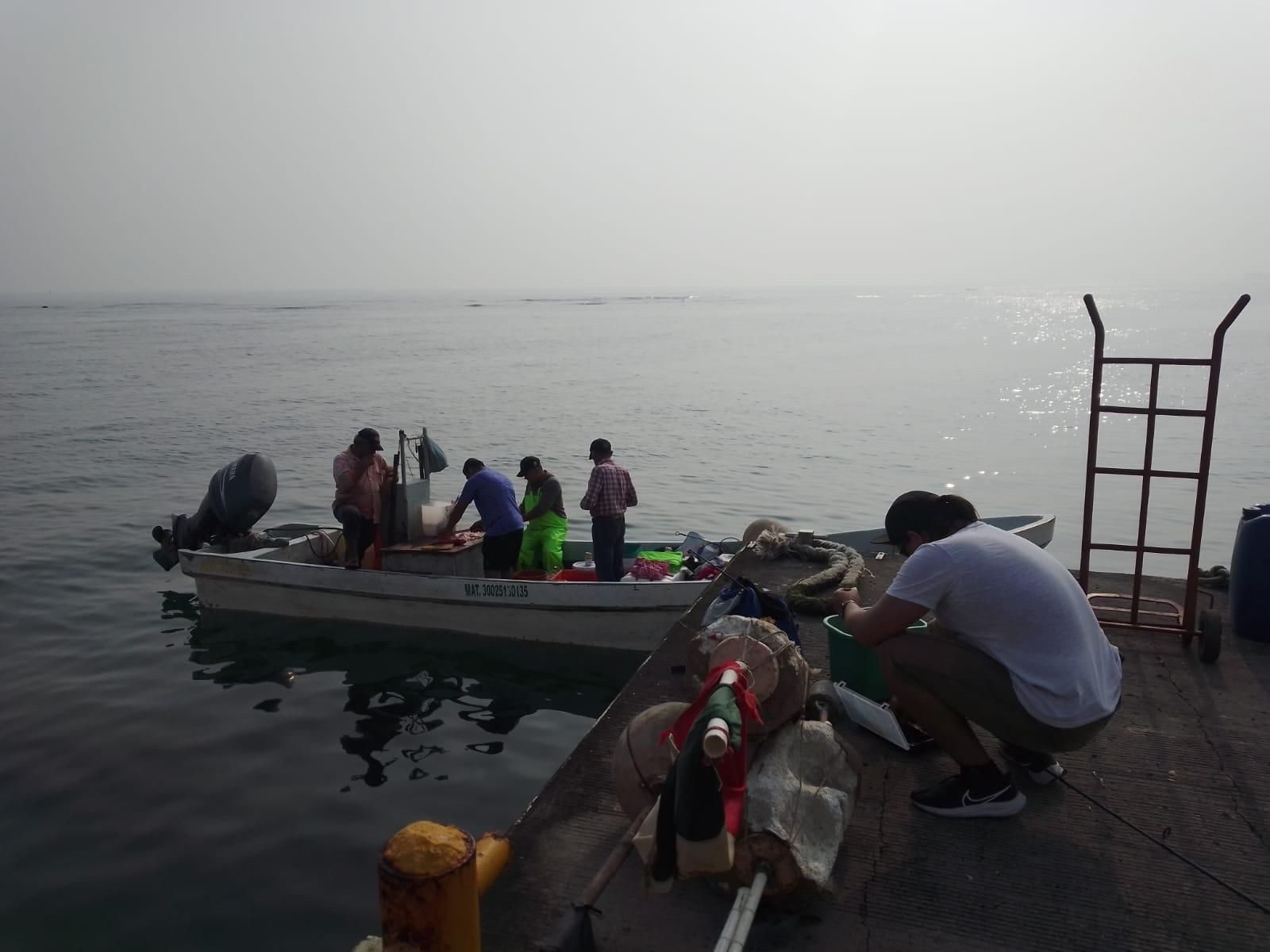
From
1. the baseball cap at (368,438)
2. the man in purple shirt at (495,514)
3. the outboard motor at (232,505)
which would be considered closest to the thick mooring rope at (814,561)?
the man in purple shirt at (495,514)

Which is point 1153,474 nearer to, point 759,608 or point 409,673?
point 759,608

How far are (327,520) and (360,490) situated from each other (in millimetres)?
7043

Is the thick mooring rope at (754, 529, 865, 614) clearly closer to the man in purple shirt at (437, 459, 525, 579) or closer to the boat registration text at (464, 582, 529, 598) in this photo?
the boat registration text at (464, 582, 529, 598)

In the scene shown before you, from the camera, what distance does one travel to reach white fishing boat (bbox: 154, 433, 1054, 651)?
9.66 meters

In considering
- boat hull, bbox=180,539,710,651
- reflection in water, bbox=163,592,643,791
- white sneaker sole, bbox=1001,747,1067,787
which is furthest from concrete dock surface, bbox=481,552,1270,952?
boat hull, bbox=180,539,710,651

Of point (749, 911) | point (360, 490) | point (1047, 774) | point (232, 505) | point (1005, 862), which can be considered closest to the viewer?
point (749, 911)

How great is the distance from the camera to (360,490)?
33.8 feet

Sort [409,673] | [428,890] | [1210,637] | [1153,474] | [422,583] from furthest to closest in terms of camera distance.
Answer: [422,583]
[409,673]
[1153,474]
[1210,637]
[428,890]

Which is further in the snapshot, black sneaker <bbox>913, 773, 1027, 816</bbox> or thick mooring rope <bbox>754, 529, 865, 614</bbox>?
thick mooring rope <bbox>754, 529, 865, 614</bbox>

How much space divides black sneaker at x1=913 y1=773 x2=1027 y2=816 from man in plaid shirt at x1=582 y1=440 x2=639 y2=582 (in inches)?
221

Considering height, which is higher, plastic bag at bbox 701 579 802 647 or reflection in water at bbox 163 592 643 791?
plastic bag at bbox 701 579 802 647

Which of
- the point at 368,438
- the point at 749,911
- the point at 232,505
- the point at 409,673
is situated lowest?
the point at 409,673

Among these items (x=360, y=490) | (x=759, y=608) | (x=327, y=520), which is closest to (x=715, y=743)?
(x=759, y=608)

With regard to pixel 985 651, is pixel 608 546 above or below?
below
